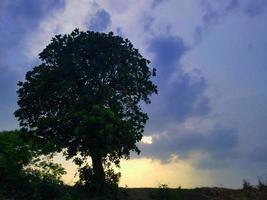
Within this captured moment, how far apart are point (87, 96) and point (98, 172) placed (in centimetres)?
571

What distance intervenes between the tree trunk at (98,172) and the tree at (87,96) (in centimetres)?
7

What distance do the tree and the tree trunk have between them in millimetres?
72

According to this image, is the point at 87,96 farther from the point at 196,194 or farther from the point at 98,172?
the point at 196,194

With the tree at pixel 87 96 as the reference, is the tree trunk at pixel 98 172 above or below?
below

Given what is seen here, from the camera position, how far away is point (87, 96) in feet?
126

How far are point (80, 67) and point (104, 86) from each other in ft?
8.51

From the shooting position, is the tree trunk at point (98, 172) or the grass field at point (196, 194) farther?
the grass field at point (196, 194)

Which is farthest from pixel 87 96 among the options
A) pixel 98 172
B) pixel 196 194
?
pixel 196 194

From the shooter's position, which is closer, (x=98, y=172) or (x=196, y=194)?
(x=98, y=172)

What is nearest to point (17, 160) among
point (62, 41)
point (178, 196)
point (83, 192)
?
point (83, 192)

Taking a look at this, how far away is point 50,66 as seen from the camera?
137 feet

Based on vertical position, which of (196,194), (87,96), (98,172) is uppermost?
(87,96)

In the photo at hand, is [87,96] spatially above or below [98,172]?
above

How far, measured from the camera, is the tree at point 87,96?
37844mm
